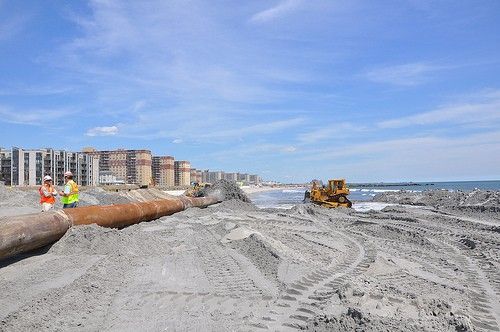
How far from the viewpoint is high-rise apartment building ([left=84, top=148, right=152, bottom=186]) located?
108m

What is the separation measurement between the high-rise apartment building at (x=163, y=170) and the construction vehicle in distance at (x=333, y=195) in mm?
92684

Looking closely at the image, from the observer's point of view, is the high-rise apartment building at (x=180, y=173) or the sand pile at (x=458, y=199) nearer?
the sand pile at (x=458, y=199)

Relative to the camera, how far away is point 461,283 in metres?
7.31

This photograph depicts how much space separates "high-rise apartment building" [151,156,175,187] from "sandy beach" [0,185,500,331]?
10893 centimetres

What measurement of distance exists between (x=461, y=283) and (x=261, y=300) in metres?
3.99

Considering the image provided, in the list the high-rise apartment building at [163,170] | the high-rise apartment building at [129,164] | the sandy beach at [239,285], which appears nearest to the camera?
the sandy beach at [239,285]

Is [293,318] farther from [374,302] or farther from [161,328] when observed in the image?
[161,328]

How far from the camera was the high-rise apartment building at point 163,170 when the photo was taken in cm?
11806

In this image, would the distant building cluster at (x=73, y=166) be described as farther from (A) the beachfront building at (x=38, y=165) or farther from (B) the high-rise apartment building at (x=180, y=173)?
(B) the high-rise apartment building at (x=180, y=173)

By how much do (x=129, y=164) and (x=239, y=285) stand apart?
10921cm

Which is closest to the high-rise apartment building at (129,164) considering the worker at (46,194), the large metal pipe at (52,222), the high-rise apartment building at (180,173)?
the high-rise apartment building at (180,173)

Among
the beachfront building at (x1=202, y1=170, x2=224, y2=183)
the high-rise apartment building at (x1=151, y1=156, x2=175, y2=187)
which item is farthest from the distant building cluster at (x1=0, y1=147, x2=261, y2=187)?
the beachfront building at (x1=202, y1=170, x2=224, y2=183)

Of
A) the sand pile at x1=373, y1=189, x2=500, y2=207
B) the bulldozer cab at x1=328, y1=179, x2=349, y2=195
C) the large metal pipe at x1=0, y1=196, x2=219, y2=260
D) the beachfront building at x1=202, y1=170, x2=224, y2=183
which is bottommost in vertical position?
the sand pile at x1=373, y1=189, x2=500, y2=207

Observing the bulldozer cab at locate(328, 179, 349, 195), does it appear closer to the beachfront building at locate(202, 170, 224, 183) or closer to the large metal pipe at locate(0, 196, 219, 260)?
the large metal pipe at locate(0, 196, 219, 260)
